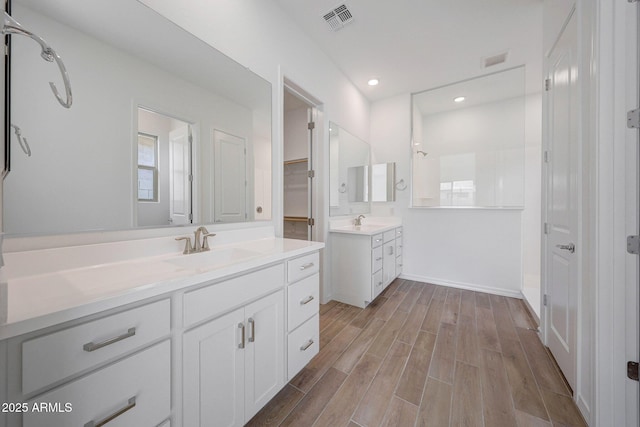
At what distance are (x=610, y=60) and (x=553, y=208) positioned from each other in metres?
0.98

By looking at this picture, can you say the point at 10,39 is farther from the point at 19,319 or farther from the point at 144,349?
the point at 144,349

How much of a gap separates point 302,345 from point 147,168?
132 centimetres

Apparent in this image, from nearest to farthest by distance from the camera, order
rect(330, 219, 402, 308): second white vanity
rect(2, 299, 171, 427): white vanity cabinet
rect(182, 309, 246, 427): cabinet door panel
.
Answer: rect(2, 299, 171, 427): white vanity cabinet < rect(182, 309, 246, 427): cabinet door panel < rect(330, 219, 402, 308): second white vanity

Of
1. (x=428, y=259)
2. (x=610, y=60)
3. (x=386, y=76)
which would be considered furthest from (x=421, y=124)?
(x=610, y=60)

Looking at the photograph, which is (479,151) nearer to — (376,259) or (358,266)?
(376,259)

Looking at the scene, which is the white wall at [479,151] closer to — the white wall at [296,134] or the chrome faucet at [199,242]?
the white wall at [296,134]

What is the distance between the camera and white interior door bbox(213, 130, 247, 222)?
60.1 inches

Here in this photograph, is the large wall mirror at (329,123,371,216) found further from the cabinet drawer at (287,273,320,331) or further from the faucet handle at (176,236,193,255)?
the faucet handle at (176,236,193,255)

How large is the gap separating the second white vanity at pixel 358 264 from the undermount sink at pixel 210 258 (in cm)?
138

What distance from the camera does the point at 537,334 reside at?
2.00 metres

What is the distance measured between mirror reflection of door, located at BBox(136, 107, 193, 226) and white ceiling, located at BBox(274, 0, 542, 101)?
154cm

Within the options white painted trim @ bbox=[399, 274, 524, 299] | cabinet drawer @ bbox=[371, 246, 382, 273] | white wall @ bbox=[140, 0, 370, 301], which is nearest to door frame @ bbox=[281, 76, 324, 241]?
white wall @ bbox=[140, 0, 370, 301]

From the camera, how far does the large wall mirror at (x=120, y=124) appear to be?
87 centimetres

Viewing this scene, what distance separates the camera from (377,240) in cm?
263
